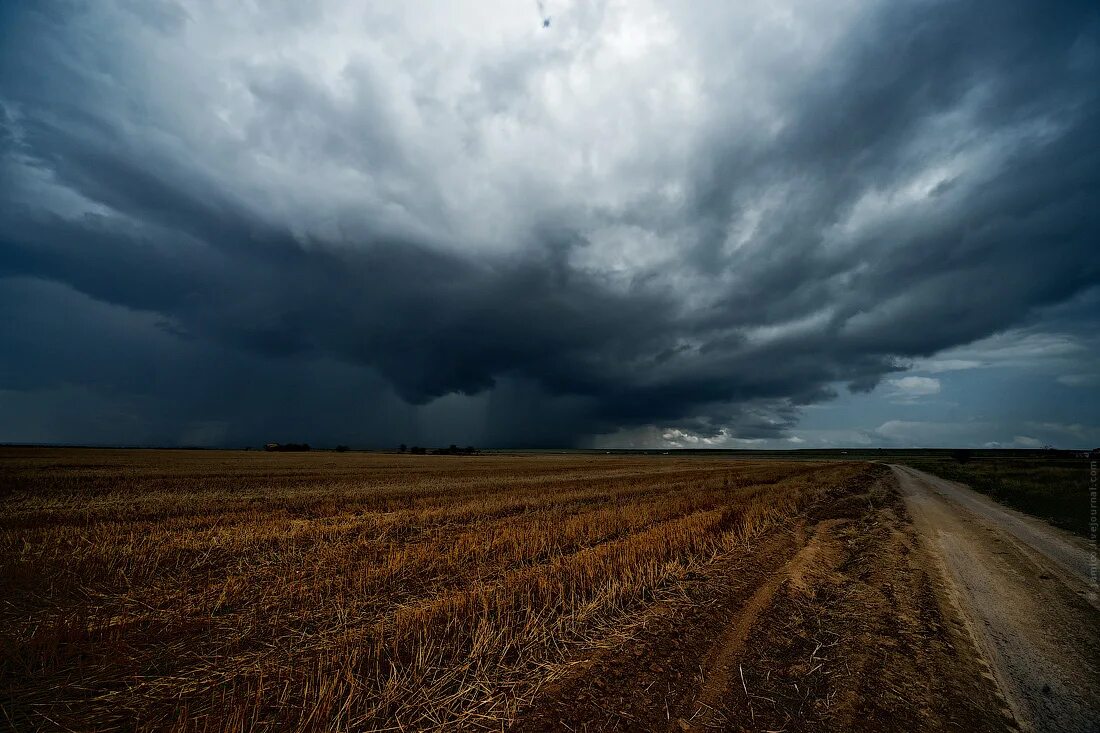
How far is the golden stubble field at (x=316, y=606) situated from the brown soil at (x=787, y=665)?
514mm

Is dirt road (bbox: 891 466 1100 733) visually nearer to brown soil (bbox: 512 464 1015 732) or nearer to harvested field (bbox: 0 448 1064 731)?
brown soil (bbox: 512 464 1015 732)

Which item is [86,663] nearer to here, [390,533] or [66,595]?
[66,595]

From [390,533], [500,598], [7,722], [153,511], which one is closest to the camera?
[7,722]

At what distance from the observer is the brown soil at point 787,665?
14.6 feet

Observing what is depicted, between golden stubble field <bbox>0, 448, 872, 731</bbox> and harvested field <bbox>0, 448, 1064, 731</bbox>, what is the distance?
0.04m

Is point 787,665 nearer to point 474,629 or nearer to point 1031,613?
→ point 474,629

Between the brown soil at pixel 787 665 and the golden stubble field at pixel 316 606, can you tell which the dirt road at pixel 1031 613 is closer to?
the brown soil at pixel 787 665

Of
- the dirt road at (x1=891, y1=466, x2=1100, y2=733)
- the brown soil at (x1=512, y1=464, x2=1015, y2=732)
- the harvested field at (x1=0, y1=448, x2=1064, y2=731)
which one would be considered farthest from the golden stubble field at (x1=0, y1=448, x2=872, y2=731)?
the dirt road at (x1=891, y1=466, x2=1100, y2=733)

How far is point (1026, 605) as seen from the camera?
24.7 ft

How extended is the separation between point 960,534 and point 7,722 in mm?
20377

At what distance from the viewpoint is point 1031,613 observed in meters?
7.18

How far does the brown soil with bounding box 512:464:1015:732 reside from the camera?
444 cm

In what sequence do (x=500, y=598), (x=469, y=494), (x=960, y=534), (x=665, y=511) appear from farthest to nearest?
(x=469, y=494)
(x=665, y=511)
(x=960, y=534)
(x=500, y=598)

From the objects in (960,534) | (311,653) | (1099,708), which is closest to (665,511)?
(960,534)
